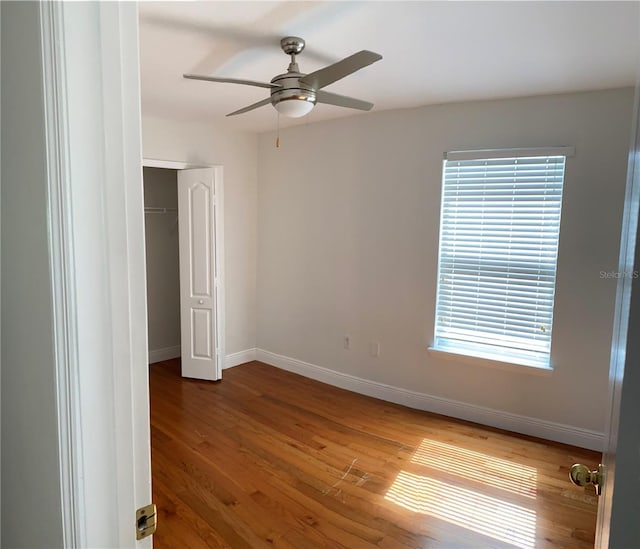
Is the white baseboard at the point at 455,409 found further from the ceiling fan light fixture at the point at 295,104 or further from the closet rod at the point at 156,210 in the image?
the ceiling fan light fixture at the point at 295,104

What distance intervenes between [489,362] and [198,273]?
9.41 feet

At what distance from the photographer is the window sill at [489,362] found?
329 cm

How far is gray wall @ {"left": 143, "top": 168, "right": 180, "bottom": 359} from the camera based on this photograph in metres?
5.05

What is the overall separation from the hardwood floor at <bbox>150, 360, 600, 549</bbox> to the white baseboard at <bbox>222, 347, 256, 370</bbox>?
34.3 inches

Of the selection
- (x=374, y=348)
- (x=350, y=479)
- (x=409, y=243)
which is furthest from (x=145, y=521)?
(x=374, y=348)

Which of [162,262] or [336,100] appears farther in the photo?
[162,262]

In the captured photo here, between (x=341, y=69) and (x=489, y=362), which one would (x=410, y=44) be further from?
(x=489, y=362)

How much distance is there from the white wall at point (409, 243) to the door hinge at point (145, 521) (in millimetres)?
3107

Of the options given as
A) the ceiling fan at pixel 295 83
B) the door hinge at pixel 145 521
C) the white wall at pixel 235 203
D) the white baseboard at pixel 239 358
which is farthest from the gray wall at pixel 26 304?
the white baseboard at pixel 239 358

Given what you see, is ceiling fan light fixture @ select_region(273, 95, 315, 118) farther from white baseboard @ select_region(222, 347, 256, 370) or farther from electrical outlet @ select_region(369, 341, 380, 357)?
white baseboard @ select_region(222, 347, 256, 370)

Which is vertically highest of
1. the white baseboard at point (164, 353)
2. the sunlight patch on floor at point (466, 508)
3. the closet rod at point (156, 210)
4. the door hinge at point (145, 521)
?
the closet rod at point (156, 210)

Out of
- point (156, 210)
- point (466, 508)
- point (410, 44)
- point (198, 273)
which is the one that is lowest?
point (466, 508)

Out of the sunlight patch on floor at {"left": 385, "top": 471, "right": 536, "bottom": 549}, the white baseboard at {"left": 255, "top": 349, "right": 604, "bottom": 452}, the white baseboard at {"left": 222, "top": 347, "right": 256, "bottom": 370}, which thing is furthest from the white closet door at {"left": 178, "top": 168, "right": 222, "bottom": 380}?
the sunlight patch on floor at {"left": 385, "top": 471, "right": 536, "bottom": 549}

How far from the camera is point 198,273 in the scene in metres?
4.45
